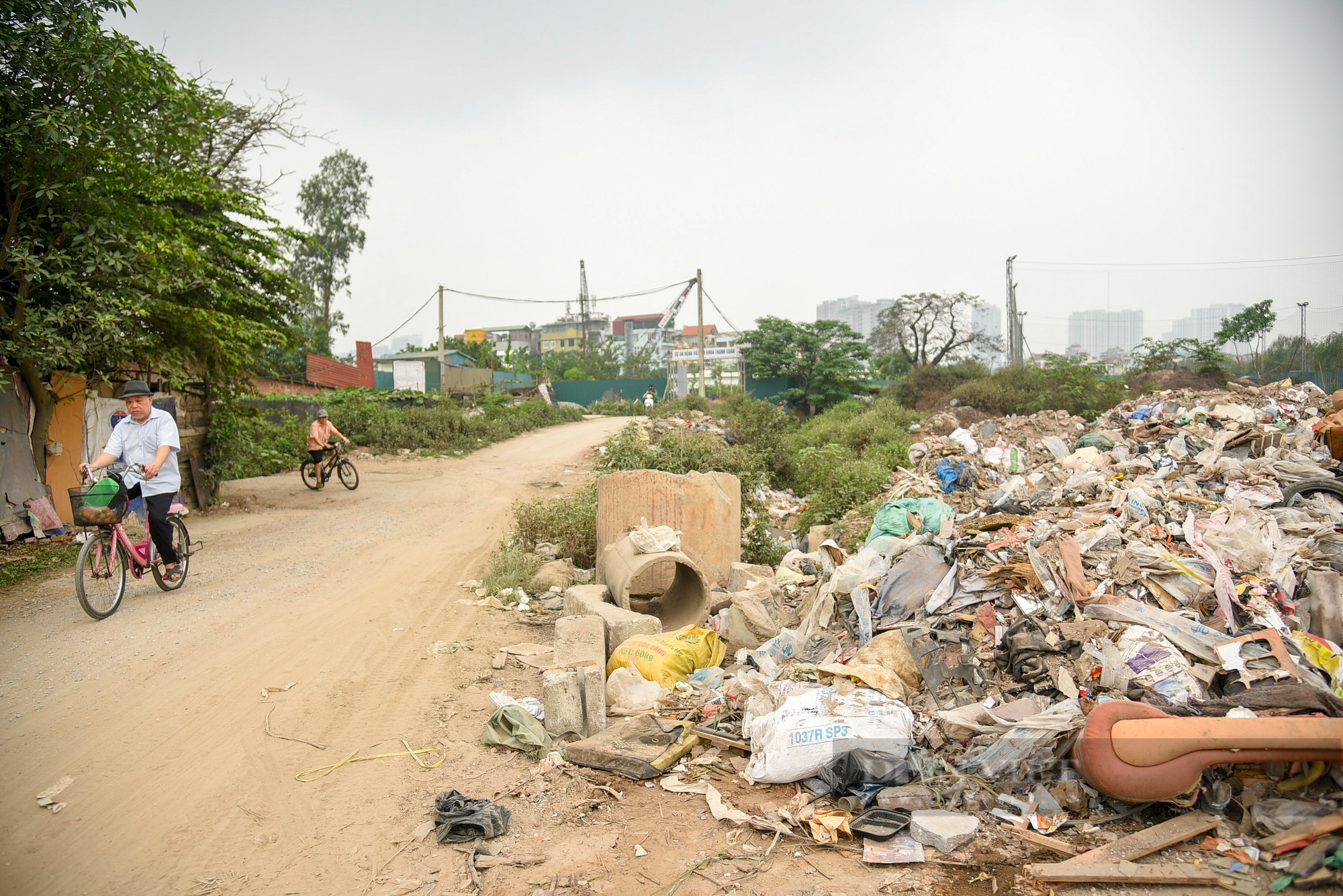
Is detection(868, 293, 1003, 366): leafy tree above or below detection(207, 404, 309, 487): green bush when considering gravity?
above

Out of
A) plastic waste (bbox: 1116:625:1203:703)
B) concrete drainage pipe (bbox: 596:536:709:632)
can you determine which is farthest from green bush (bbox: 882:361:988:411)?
plastic waste (bbox: 1116:625:1203:703)

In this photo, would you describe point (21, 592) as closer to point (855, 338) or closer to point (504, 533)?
point (504, 533)

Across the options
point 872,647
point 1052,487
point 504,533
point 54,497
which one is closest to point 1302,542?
point 872,647

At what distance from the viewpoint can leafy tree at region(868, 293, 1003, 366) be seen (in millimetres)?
29312

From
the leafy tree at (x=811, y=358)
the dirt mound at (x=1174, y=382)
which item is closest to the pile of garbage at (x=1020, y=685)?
the dirt mound at (x=1174, y=382)

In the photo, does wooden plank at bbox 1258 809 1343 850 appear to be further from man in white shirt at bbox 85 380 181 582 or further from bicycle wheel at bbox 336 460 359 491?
bicycle wheel at bbox 336 460 359 491

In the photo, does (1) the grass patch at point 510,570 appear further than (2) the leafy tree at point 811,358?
No

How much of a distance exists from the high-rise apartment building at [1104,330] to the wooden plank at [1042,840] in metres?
24.4

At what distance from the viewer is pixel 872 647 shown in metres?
4.15

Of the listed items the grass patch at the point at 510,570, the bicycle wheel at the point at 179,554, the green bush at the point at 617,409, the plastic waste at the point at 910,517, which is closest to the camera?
the bicycle wheel at the point at 179,554

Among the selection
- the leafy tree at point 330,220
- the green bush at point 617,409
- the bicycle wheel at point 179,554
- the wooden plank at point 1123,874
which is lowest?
the wooden plank at point 1123,874

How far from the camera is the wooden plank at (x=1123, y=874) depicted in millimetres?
2510

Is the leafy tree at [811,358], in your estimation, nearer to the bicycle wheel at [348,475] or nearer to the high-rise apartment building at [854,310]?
the bicycle wheel at [348,475]

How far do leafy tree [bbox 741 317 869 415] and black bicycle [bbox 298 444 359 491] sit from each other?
1829cm
